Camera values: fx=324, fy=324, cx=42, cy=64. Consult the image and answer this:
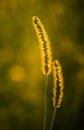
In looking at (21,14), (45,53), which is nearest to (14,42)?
(21,14)

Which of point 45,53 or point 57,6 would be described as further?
point 57,6

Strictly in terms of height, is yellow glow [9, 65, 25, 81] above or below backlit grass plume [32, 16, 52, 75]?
below

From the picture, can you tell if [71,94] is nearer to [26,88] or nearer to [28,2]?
[26,88]

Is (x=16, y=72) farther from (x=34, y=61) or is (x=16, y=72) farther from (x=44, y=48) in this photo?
(x=44, y=48)

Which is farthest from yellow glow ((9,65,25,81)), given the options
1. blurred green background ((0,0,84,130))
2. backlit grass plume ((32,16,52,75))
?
backlit grass plume ((32,16,52,75))

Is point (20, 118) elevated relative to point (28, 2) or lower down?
lower down

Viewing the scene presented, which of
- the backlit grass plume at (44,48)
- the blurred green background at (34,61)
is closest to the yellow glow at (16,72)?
the blurred green background at (34,61)

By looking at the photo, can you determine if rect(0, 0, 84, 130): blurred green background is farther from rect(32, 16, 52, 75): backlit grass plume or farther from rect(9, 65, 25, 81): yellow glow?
rect(32, 16, 52, 75): backlit grass plume

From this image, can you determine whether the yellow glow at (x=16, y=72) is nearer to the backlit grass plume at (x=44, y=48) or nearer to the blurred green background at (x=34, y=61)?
the blurred green background at (x=34, y=61)
